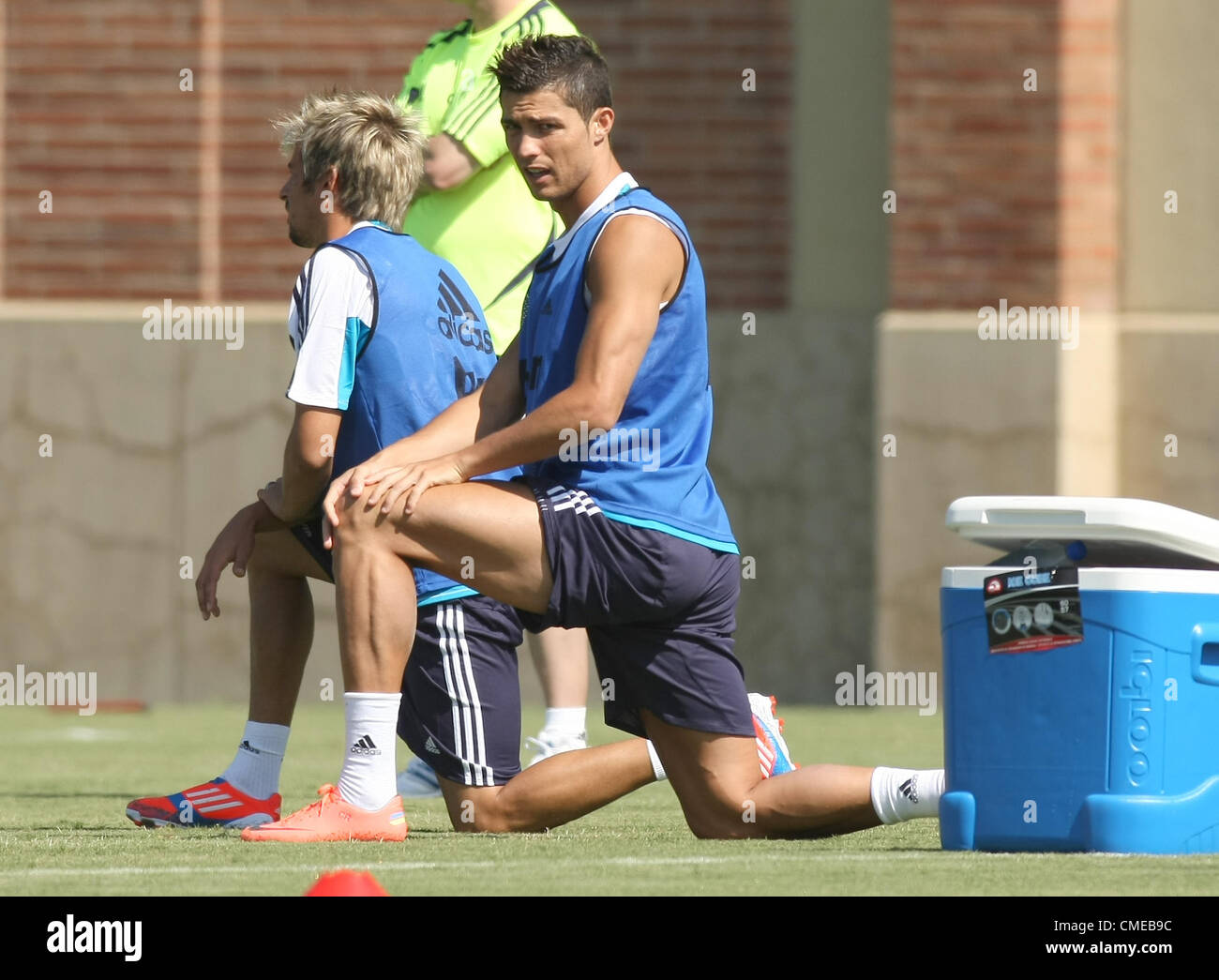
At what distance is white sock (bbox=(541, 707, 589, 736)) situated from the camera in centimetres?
634

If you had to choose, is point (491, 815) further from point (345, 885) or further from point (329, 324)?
point (345, 885)

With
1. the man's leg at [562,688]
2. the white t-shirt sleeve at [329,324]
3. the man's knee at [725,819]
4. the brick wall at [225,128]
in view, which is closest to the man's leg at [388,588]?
the white t-shirt sleeve at [329,324]

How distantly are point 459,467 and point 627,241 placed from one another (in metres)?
0.58

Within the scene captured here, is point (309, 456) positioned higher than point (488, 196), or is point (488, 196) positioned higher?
point (488, 196)

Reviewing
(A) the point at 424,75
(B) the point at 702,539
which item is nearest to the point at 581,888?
(B) the point at 702,539

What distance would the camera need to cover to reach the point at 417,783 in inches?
247

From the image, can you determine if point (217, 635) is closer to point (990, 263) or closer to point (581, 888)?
point (990, 263)

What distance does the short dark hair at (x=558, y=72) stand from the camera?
486 cm
